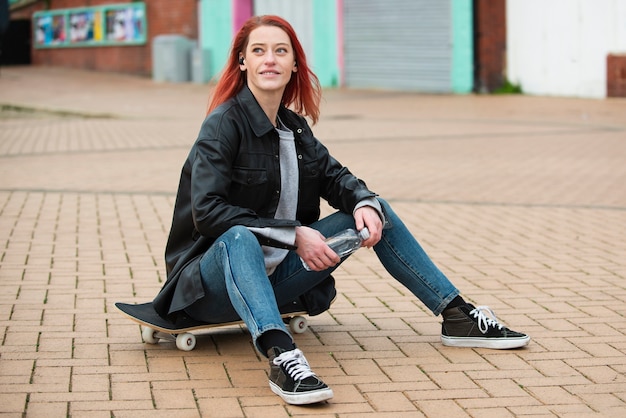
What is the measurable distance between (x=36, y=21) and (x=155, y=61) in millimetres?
8206

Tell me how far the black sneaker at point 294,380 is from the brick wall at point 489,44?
17.1 meters

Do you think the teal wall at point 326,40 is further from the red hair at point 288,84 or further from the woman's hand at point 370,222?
the woman's hand at point 370,222

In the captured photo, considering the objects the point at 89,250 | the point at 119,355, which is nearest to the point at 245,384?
the point at 119,355

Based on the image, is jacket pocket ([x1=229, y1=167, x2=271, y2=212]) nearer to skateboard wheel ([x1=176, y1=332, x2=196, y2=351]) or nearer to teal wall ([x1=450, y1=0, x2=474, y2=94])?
skateboard wheel ([x1=176, y1=332, x2=196, y2=351])

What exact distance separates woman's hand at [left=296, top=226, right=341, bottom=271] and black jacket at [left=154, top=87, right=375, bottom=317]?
0.14ft

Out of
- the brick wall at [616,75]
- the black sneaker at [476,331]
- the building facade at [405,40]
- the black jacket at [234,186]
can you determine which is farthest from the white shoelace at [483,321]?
the brick wall at [616,75]

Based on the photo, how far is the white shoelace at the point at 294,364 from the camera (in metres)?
3.82

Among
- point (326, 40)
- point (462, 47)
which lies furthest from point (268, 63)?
point (326, 40)

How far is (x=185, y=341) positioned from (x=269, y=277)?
1.43ft

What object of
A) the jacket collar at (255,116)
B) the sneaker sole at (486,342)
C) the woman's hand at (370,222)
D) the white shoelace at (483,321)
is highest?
the jacket collar at (255,116)

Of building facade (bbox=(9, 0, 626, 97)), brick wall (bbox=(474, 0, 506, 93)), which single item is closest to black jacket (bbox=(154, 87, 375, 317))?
building facade (bbox=(9, 0, 626, 97))

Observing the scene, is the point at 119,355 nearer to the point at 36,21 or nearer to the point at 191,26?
the point at 191,26

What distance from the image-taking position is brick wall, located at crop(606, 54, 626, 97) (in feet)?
58.4

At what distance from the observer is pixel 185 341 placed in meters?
4.47
